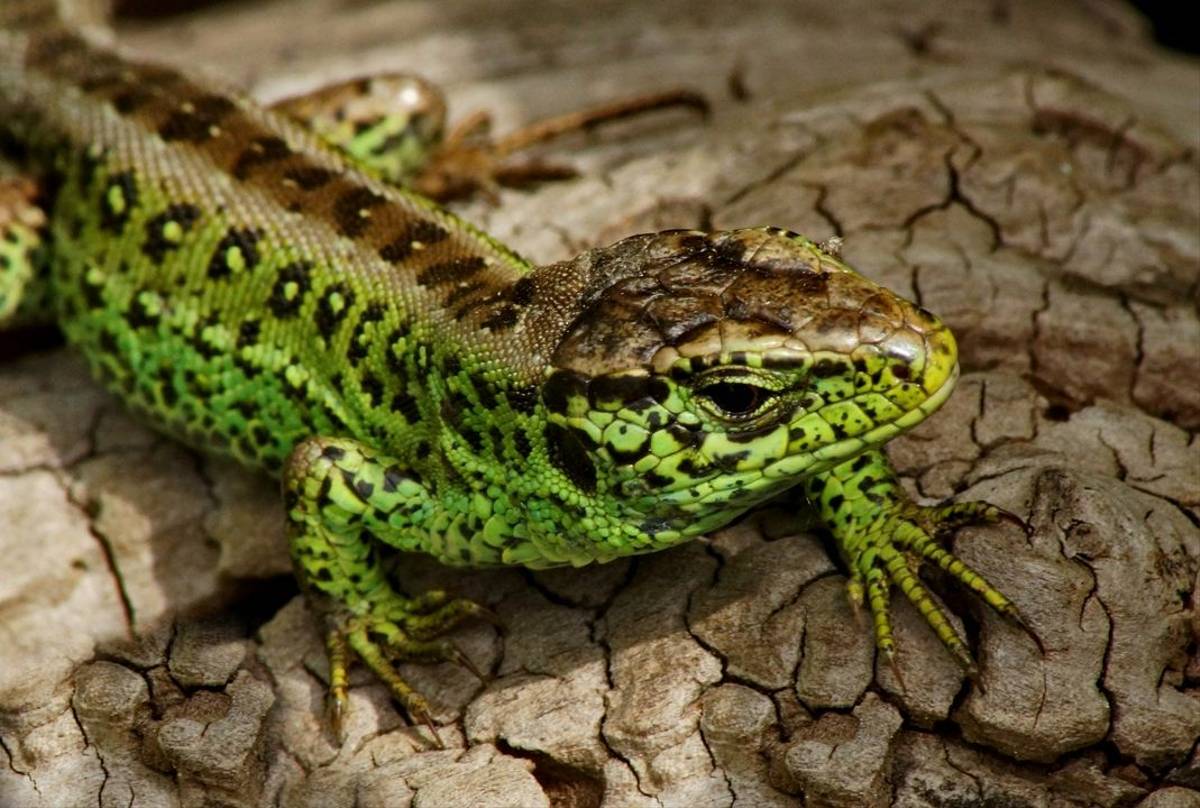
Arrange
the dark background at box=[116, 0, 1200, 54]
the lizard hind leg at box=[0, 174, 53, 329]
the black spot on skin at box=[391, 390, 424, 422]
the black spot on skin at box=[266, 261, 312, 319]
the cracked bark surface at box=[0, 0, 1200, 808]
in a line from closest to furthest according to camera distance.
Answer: the cracked bark surface at box=[0, 0, 1200, 808] < the black spot on skin at box=[391, 390, 424, 422] < the black spot on skin at box=[266, 261, 312, 319] < the lizard hind leg at box=[0, 174, 53, 329] < the dark background at box=[116, 0, 1200, 54]

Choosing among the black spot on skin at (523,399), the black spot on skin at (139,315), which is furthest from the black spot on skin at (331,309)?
the black spot on skin at (523,399)

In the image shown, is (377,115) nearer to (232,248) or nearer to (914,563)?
(232,248)

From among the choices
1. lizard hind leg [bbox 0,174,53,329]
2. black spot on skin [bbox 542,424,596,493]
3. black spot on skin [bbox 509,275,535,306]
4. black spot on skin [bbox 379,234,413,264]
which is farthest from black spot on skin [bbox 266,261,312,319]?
lizard hind leg [bbox 0,174,53,329]

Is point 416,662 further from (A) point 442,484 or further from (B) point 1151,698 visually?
(B) point 1151,698

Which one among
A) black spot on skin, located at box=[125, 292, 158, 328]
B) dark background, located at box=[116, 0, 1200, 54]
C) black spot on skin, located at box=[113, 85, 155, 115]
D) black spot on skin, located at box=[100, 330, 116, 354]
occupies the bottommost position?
dark background, located at box=[116, 0, 1200, 54]

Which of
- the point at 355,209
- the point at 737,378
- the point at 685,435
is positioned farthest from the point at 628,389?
the point at 355,209

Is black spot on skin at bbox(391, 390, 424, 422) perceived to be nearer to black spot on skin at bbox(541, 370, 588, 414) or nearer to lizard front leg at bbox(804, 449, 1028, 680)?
black spot on skin at bbox(541, 370, 588, 414)

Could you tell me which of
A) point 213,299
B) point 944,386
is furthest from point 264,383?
point 944,386
